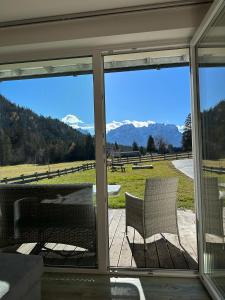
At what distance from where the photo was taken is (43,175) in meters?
3.40

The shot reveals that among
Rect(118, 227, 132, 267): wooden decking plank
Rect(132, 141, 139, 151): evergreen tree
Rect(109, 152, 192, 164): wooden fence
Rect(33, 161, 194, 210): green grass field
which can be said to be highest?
Rect(132, 141, 139, 151): evergreen tree

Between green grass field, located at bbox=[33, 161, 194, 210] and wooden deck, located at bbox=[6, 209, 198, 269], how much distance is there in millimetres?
126

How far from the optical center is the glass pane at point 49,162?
3.30 m

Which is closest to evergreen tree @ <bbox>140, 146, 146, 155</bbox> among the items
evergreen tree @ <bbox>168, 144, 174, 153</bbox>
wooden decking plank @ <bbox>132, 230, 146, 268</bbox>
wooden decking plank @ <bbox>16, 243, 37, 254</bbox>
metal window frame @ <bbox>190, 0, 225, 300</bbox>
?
evergreen tree @ <bbox>168, 144, 174, 153</bbox>

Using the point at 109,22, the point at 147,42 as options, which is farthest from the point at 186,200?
the point at 109,22

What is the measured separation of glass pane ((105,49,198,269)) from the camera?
3156mm

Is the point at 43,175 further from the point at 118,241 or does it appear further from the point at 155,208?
the point at 155,208

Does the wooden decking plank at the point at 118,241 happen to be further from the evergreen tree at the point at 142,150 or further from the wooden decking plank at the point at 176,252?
the evergreen tree at the point at 142,150

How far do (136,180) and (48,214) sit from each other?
1.12 meters

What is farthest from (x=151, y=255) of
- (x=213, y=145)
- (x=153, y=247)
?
(x=213, y=145)

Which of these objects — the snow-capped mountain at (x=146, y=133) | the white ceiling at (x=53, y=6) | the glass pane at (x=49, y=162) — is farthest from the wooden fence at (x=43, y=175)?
the white ceiling at (x=53, y=6)

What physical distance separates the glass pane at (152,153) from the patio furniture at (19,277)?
4.30 feet

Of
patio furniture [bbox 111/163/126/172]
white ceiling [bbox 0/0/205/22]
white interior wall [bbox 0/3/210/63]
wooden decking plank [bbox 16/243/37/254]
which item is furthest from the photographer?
wooden decking plank [bbox 16/243/37/254]

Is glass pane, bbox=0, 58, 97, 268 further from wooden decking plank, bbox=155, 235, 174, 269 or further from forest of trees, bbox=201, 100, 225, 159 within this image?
forest of trees, bbox=201, 100, 225, 159
